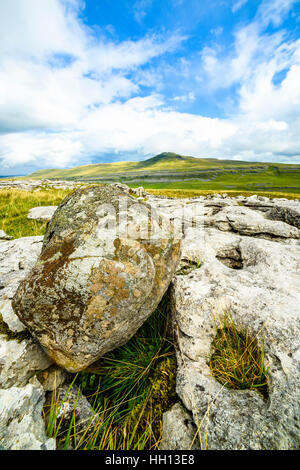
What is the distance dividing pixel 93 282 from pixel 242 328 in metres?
2.61

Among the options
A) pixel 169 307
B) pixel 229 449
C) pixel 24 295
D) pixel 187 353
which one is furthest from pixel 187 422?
pixel 24 295

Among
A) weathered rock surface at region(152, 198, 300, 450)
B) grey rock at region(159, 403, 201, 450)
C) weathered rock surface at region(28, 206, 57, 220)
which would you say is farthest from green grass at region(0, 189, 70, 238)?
grey rock at region(159, 403, 201, 450)

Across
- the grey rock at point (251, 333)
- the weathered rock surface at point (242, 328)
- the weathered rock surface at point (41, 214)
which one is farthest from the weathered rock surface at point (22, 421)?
the weathered rock surface at point (41, 214)

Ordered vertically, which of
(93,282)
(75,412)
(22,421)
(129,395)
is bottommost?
(129,395)

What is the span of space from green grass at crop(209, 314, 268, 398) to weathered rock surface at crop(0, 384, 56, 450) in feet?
7.95

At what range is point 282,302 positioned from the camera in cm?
331

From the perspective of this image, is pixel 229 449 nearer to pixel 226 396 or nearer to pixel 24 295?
pixel 226 396

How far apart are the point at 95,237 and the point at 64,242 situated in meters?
0.61

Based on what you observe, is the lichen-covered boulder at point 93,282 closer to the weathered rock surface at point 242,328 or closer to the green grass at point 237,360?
the weathered rock surface at point 242,328

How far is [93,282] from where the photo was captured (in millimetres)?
3041

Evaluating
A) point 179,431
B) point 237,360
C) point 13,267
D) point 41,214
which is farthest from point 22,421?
point 41,214

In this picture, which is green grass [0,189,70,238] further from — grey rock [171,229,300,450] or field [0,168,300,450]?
grey rock [171,229,300,450]

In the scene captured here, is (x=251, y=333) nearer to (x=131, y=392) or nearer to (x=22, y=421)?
(x=131, y=392)

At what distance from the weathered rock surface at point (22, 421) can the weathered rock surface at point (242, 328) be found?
1644 millimetres
